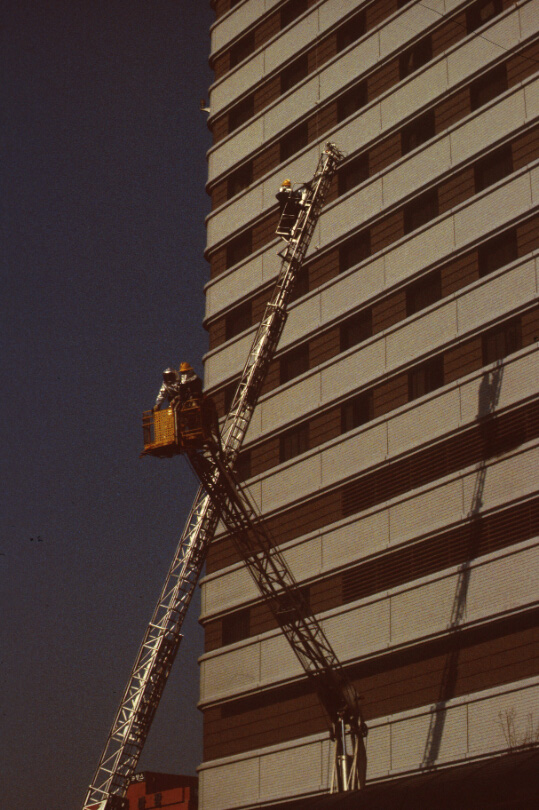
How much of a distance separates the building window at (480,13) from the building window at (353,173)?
7.74 m

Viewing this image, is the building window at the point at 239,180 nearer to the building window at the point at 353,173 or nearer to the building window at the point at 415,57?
the building window at the point at 353,173

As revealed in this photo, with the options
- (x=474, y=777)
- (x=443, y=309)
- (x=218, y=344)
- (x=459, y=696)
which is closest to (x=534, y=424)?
(x=443, y=309)

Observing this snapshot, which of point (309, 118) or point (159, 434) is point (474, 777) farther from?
point (309, 118)

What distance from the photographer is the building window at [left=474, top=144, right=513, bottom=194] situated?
175 feet

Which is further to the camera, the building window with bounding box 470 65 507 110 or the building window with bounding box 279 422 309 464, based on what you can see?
the building window with bounding box 279 422 309 464

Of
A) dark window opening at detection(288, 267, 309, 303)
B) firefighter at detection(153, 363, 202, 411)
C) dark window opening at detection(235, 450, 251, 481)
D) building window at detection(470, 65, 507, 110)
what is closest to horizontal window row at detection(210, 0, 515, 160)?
building window at detection(470, 65, 507, 110)

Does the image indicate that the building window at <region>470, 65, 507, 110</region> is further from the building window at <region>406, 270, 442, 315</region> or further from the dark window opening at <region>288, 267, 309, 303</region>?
the dark window opening at <region>288, 267, 309, 303</region>

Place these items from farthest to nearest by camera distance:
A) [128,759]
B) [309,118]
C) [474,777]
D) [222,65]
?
[222,65], [309,118], [128,759], [474,777]

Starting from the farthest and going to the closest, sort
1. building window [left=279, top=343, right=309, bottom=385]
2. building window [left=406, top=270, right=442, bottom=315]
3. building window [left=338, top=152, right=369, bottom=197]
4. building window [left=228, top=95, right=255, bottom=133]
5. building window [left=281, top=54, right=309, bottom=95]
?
building window [left=228, top=95, right=255, bottom=133], building window [left=281, top=54, right=309, bottom=95], building window [left=338, top=152, right=369, bottom=197], building window [left=279, top=343, right=309, bottom=385], building window [left=406, top=270, right=442, bottom=315]

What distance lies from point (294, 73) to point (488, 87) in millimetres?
14569

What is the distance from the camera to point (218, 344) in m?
65.2

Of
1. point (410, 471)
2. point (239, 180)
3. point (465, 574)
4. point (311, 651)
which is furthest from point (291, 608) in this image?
point (239, 180)

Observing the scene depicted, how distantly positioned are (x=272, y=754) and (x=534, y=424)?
720 inches

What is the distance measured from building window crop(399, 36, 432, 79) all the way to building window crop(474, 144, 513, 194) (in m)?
7.74
